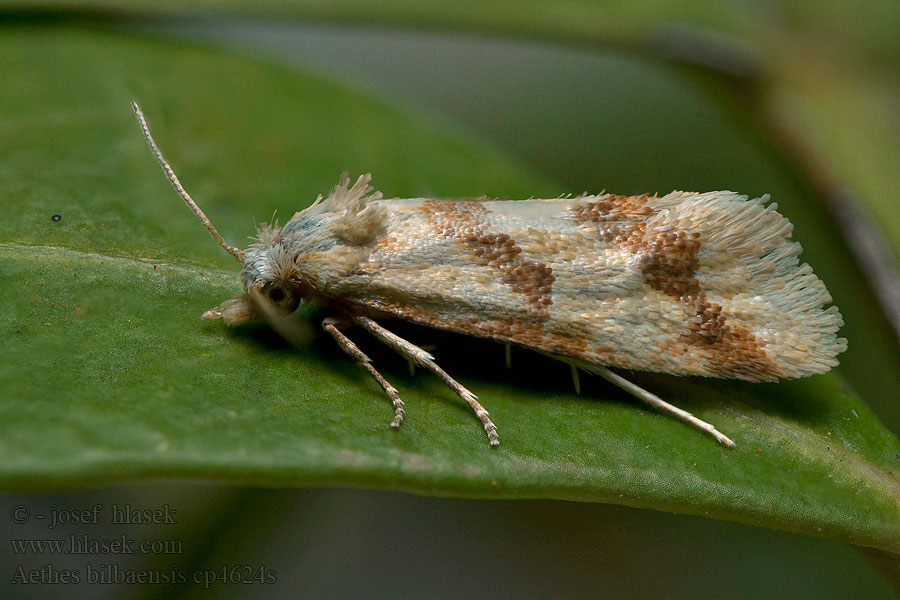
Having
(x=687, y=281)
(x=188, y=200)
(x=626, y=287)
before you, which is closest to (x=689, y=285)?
(x=687, y=281)

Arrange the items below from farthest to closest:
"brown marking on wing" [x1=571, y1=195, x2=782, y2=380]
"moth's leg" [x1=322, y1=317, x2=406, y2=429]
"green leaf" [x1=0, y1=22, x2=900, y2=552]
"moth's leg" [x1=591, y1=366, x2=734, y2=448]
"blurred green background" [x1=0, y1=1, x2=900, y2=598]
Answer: "blurred green background" [x1=0, y1=1, x2=900, y2=598], "brown marking on wing" [x1=571, y1=195, x2=782, y2=380], "moth's leg" [x1=591, y1=366, x2=734, y2=448], "moth's leg" [x1=322, y1=317, x2=406, y2=429], "green leaf" [x1=0, y1=22, x2=900, y2=552]

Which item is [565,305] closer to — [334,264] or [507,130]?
[334,264]

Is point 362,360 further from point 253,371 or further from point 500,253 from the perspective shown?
point 500,253

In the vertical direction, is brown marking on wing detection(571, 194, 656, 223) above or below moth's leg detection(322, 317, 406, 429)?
above

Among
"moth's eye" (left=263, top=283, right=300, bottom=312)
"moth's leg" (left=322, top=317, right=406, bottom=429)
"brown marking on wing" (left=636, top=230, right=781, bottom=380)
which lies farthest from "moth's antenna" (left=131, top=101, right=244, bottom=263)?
"brown marking on wing" (left=636, top=230, right=781, bottom=380)

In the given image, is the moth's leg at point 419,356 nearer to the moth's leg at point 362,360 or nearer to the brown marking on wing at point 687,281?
the moth's leg at point 362,360
